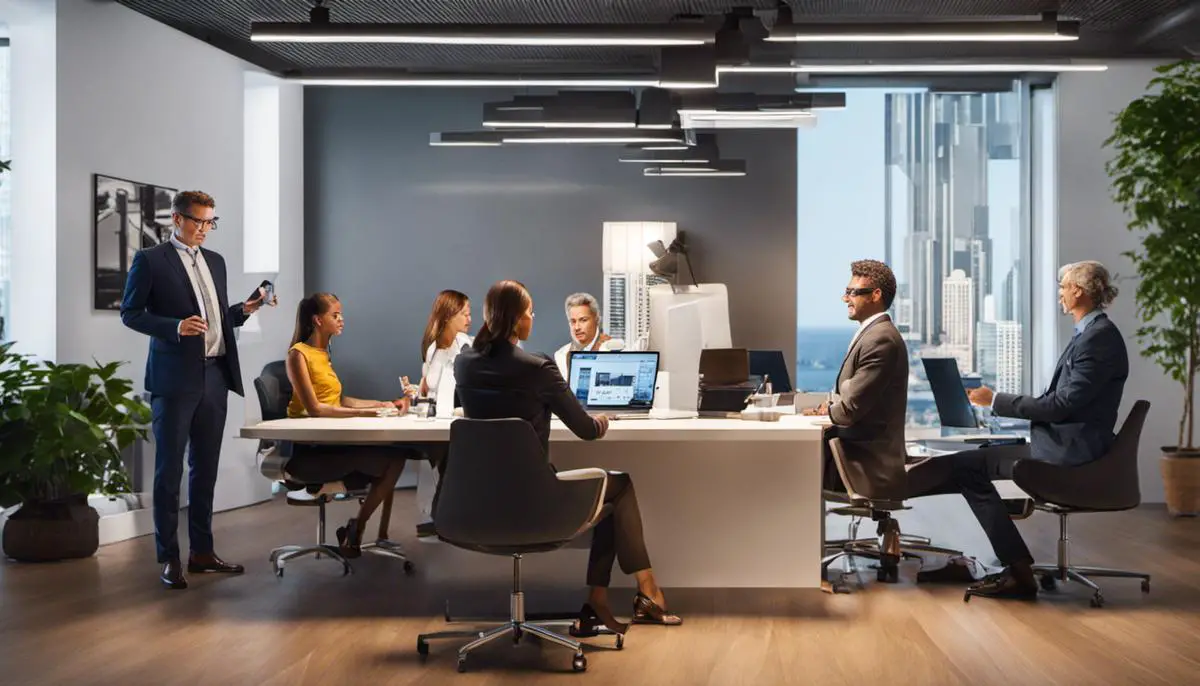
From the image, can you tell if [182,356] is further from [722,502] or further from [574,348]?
[722,502]

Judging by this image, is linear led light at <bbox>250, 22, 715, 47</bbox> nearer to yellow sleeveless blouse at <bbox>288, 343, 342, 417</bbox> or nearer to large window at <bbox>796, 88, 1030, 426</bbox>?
yellow sleeveless blouse at <bbox>288, 343, 342, 417</bbox>

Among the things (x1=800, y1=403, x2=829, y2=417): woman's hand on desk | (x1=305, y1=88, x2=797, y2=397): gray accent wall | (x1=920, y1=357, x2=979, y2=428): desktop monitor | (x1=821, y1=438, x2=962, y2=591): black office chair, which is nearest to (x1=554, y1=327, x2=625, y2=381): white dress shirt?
(x1=800, y1=403, x2=829, y2=417): woman's hand on desk

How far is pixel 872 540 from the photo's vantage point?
661 centimetres

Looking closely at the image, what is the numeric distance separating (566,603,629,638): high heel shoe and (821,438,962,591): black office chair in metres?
1.39

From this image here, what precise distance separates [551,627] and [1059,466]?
7.94ft

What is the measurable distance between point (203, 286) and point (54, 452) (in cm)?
130

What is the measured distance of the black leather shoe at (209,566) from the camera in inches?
246

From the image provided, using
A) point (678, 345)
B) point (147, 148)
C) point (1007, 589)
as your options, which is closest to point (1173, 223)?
point (1007, 589)

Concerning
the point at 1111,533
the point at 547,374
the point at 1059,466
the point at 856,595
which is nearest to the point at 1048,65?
the point at 1111,533

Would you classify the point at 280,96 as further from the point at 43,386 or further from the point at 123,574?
the point at 123,574

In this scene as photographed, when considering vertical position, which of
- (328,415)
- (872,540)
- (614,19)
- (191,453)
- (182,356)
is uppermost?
(614,19)

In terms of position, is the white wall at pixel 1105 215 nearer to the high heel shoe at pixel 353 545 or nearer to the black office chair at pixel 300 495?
the black office chair at pixel 300 495

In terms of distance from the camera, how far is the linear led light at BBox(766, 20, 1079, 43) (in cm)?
612

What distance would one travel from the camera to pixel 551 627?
5082 millimetres
